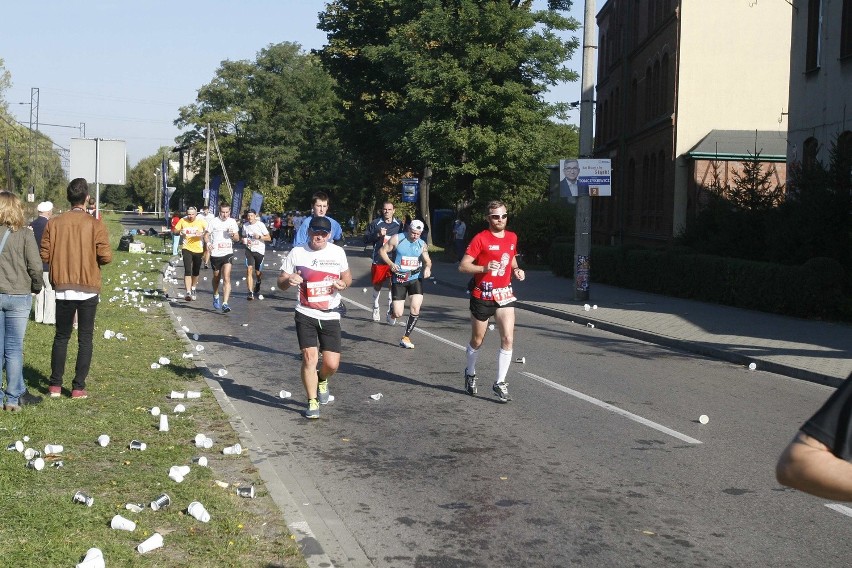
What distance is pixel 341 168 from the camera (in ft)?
246

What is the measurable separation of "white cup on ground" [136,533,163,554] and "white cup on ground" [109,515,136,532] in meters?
0.26

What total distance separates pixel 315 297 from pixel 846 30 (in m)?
17.5

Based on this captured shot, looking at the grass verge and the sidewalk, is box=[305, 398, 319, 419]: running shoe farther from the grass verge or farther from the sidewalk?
the sidewalk

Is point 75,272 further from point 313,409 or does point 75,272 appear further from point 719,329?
point 719,329

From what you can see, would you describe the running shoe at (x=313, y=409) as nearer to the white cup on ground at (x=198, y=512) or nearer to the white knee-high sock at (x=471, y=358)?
the white knee-high sock at (x=471, y=358)

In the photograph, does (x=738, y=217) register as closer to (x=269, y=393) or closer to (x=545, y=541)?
(x=269, y=393)

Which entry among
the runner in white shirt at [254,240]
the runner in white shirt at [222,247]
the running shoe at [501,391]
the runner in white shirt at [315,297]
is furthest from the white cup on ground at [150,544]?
the runner in white shirt at [254,240]

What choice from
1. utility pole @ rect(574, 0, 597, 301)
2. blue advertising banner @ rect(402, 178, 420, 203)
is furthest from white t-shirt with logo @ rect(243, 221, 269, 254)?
blue advertising banner @ rect(402, 178, 420, 203)

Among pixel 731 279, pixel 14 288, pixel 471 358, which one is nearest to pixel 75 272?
pixel 14 288

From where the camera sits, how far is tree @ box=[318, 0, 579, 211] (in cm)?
3788

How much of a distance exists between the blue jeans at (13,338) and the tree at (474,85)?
2981cm

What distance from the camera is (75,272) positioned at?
934 cm

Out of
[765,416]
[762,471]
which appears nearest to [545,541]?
[762,471]

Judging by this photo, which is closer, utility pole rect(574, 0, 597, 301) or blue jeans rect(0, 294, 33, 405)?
blue jeans rect(0, 294, 33, 405)
